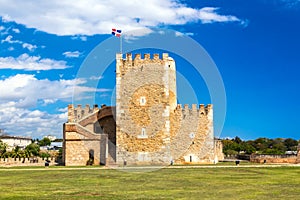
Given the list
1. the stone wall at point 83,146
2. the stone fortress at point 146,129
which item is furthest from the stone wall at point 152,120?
the stone wall at point 83,146

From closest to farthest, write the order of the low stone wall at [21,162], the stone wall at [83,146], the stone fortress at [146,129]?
the stone wall at [83,146], the stone fortress at [146,129], the low stone wall at [21,162]

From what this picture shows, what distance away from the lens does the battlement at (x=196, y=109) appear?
150ft

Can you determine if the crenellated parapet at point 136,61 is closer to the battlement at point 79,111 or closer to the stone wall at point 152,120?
the stone wall at point 152,120

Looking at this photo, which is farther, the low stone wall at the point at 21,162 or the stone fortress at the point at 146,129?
the low stone wall at the point at 21,162

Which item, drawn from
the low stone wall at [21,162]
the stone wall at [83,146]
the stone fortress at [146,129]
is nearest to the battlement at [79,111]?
the low stone wall at [21,162]

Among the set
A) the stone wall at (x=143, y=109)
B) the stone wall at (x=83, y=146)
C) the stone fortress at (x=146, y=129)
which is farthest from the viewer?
the stone wall at (x=143, y=109)

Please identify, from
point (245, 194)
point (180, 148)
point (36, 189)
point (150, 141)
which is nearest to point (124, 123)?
point (150, 141)

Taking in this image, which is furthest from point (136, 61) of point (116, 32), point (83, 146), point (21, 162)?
point (21, 162)

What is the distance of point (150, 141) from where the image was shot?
144 ft

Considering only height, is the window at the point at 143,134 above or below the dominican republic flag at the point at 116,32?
below

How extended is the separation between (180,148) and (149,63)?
A: 9060 mm

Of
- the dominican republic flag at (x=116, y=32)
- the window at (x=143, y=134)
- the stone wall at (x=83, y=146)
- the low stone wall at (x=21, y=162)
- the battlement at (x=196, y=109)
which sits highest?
the dominican republic flag at (x=116, y=32)

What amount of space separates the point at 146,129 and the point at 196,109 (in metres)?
5.85

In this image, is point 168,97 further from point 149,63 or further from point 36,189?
point 36,189
